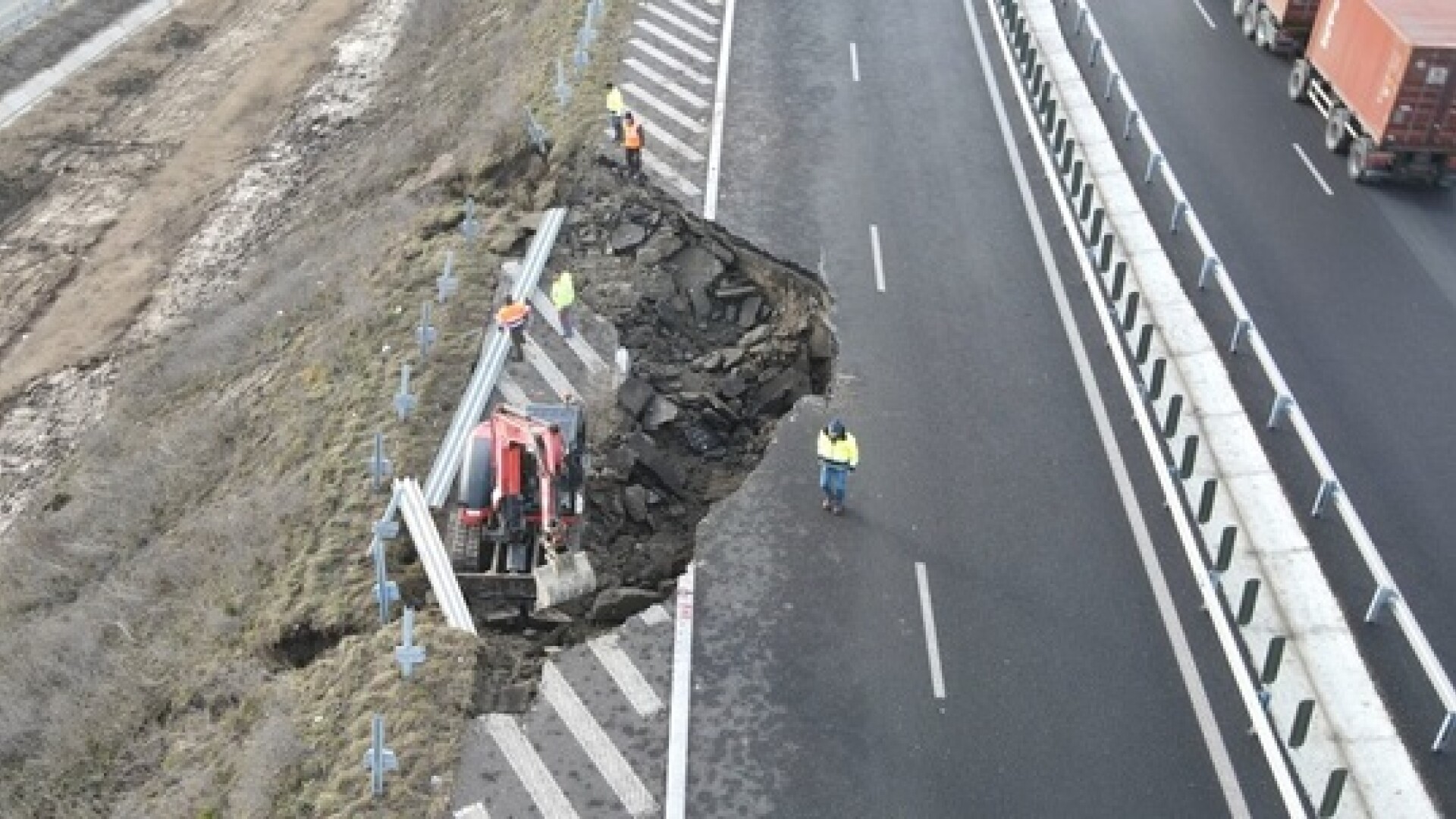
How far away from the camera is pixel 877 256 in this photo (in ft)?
85.3

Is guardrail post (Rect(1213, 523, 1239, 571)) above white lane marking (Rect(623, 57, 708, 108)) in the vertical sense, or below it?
below

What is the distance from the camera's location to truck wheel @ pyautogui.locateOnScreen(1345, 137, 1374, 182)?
2889 cm

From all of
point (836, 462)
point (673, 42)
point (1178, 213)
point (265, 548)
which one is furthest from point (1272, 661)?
point (673, 42)

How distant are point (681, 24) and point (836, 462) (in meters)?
17.6

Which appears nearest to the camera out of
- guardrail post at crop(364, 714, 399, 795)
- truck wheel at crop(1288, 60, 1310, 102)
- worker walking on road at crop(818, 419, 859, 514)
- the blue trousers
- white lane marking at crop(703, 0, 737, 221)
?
guardrail post at crop(364, 714, 399, 795)

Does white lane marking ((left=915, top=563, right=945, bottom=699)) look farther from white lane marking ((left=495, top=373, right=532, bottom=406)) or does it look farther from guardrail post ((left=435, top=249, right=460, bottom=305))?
guardrail post ((left=435, top=249, right=460, bottom=305))

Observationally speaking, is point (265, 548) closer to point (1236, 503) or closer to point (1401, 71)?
point (1236, 503)

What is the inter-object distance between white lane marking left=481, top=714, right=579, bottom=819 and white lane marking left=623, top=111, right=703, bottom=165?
14.5 metres

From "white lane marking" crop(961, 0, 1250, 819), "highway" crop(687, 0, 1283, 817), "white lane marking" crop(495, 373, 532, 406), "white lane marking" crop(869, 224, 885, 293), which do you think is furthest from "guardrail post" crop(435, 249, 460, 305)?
"white lane marking" crop(961, 0, 1250, 819)

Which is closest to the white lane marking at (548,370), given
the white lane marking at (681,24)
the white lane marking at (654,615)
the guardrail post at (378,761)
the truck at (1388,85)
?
the white lane marking at (654,615)

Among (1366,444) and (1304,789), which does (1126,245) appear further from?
(1304,789)

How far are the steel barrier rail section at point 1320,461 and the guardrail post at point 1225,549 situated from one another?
1883 millimetres

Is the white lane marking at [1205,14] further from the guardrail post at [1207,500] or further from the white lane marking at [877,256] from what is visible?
the guardrail post at [1207,500]

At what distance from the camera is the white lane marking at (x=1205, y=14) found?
3609 cm
